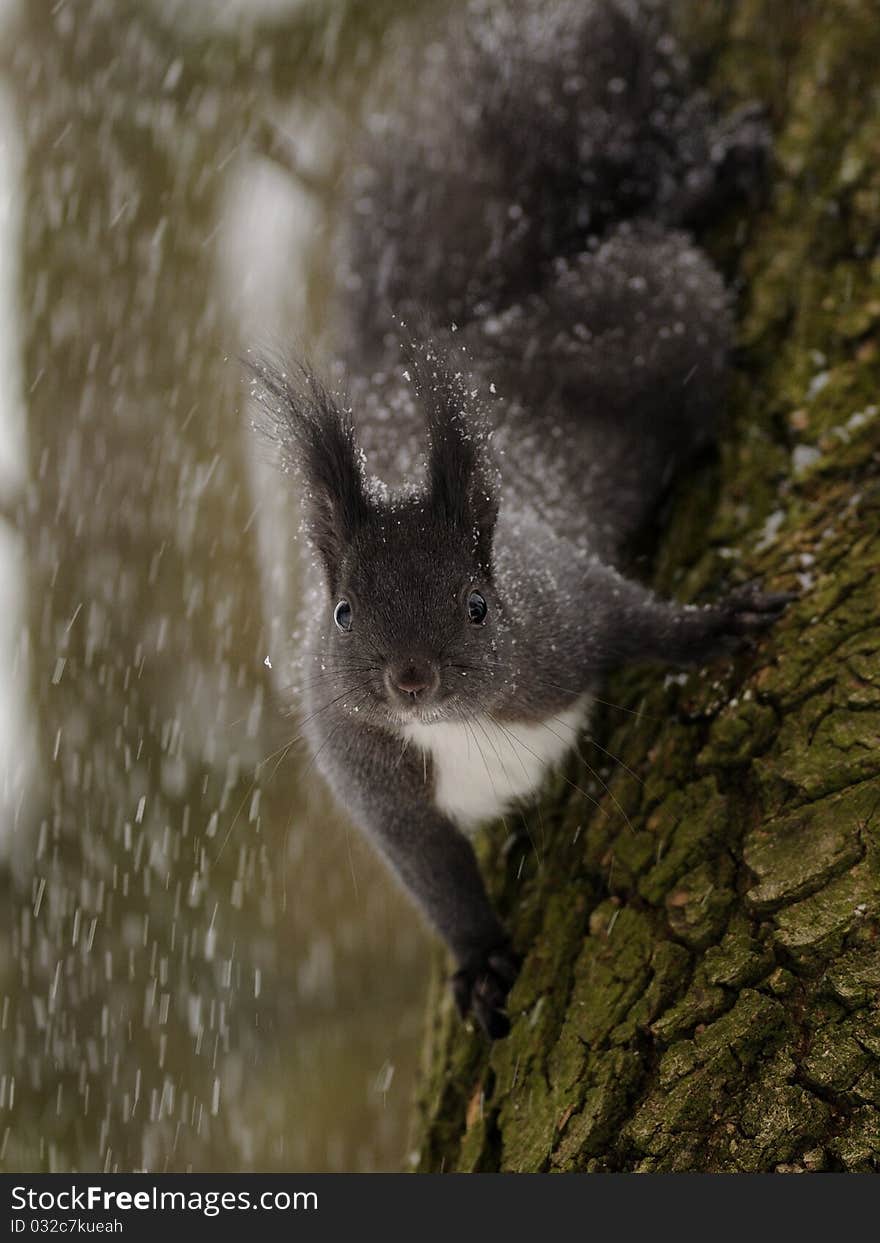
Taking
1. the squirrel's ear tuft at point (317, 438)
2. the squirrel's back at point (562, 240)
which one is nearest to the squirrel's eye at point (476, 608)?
the squirrel's ear tuft at point (317, 438)

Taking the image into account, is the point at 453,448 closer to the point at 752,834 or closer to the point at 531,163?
the point at 752,834

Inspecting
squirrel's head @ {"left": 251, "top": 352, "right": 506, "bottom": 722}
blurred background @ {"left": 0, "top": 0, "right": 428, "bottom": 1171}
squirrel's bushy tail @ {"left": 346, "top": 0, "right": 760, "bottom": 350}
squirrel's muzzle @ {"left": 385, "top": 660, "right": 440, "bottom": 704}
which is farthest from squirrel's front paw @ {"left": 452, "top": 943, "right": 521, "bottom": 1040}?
squirrel's bushy tail @ {"left": 346, "top": 0, "right": 760, "bottom": 350}

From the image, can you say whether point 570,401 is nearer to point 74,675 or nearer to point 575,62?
point 575,62

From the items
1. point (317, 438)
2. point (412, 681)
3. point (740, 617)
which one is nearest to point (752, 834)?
point (740, 617)

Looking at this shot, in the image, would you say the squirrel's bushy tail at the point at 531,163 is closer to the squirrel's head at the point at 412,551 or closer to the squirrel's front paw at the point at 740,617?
the squirrel's head at the point at 412,551

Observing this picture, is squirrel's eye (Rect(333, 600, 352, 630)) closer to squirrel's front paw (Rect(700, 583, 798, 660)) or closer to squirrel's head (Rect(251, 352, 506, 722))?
squirrel's head (Rect(251, 352, 506, 722))

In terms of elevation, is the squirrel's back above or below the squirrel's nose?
above

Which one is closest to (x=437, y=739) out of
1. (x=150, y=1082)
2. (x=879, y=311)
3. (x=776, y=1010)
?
(x=776, y=1010)
